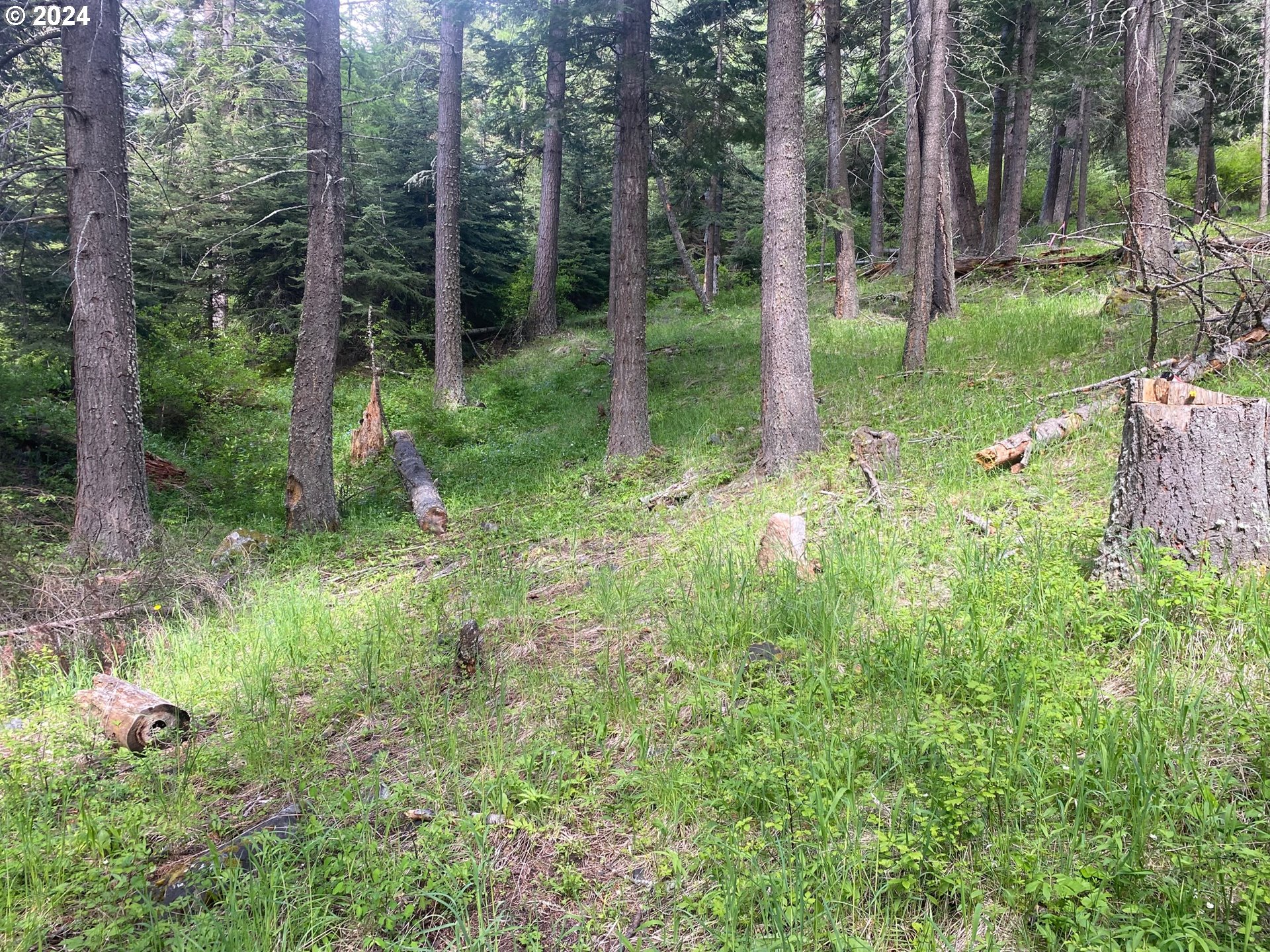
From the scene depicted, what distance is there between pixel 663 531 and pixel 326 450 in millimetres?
4728

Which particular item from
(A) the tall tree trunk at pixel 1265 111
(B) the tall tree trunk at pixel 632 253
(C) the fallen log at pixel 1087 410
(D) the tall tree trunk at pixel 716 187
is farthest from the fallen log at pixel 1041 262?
(A) the tall tree trunk at pixel 1265 111

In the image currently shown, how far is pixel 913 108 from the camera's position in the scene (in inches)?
499

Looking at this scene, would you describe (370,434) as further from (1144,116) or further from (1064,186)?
(1064,186)

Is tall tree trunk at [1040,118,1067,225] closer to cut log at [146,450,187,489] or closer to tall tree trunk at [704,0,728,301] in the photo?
tall tree trunk at [704,0,728,301]

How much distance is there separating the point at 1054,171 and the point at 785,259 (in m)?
24.8

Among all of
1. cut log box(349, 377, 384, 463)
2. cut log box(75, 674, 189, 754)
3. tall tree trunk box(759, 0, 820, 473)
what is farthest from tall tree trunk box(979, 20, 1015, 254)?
cut log box(75, 674, 189, 754)

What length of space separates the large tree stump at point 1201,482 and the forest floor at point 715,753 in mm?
230

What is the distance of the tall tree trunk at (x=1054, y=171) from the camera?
2447 centimetres

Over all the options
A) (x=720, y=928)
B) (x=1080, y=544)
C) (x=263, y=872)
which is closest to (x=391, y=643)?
(x=263, y=872)

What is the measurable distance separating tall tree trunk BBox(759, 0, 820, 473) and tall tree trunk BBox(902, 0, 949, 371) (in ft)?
8.37

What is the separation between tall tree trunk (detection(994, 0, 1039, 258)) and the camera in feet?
53.0

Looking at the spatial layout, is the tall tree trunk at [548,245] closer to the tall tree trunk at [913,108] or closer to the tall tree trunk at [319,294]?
the tall tree trunk at [913,108]

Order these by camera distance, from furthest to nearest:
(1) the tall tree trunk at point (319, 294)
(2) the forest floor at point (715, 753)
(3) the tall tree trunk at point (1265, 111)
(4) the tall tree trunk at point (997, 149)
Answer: (4) the tall tree trunk at point (997, 149) < (3) the tall tree trunk at point (1265, 111) < (1) the tall tree trunk at point (319, 294) < (2) the forest floor at point (715, 753)

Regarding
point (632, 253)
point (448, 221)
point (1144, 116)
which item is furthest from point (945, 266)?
point (448, 221)
